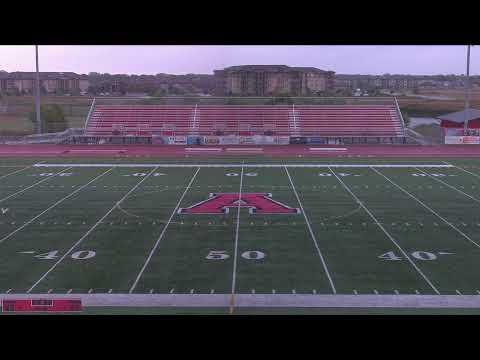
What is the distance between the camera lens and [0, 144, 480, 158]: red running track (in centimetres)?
2480

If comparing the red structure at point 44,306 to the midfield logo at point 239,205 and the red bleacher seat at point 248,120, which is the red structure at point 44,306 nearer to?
the midfield logo at point 239,205

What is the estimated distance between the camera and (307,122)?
110ft

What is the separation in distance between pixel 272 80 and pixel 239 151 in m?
Result: 25.4

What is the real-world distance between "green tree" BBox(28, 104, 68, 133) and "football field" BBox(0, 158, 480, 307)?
13349 mm

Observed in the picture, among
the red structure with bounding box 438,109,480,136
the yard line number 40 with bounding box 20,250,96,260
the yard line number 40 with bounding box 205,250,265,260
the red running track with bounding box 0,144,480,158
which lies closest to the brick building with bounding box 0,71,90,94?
the red running track with bounding box 0,144,480,158

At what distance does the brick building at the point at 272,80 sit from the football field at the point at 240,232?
103 feet

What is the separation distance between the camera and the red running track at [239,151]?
24.8 meters

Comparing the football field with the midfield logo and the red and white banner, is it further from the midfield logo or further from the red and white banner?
the red and white banner

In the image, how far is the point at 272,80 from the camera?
167 feet

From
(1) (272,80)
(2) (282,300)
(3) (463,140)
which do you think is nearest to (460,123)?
(3) (463,140)

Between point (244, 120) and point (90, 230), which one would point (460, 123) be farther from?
point (90, 230)

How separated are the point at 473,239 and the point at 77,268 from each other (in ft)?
23.4
